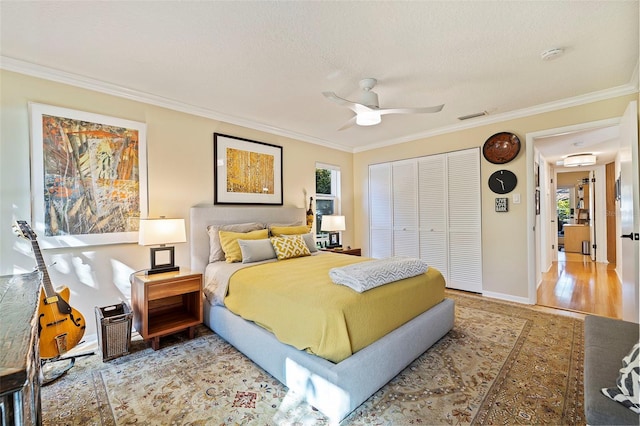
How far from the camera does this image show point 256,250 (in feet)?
10.3

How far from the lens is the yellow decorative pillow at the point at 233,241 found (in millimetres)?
3148

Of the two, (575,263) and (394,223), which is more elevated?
(394,223)

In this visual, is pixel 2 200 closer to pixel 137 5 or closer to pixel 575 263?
pixel 137 5

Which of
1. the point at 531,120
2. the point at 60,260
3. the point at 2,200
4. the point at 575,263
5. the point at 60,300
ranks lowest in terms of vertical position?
the point at 575,263

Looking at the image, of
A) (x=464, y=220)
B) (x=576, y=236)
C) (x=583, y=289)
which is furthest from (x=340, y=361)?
(x=576, y=236)

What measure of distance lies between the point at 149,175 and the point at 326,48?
2.23 meters

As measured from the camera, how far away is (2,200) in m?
2.31

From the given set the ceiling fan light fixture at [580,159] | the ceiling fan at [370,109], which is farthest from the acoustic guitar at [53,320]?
the ceiling fan light fixture at [580,159]

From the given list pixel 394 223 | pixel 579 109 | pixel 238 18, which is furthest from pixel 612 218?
pixel 238 18

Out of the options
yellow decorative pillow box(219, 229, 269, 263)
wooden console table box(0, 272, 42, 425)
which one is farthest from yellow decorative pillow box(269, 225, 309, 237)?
wooden console table box(0, 272, 42, 425)

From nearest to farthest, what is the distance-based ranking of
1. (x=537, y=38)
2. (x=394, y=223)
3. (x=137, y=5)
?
(x=137, y=5) < (x=537, y=38) < (x=394, y=223)

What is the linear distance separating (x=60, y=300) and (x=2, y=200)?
992 millimetres

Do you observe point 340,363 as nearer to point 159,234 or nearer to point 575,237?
point 159,234

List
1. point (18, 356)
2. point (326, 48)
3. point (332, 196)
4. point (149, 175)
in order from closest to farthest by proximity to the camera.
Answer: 1. point (18, 356)
2. point (326, 48)
3. point (149, 175)
4. point (332, 196)
